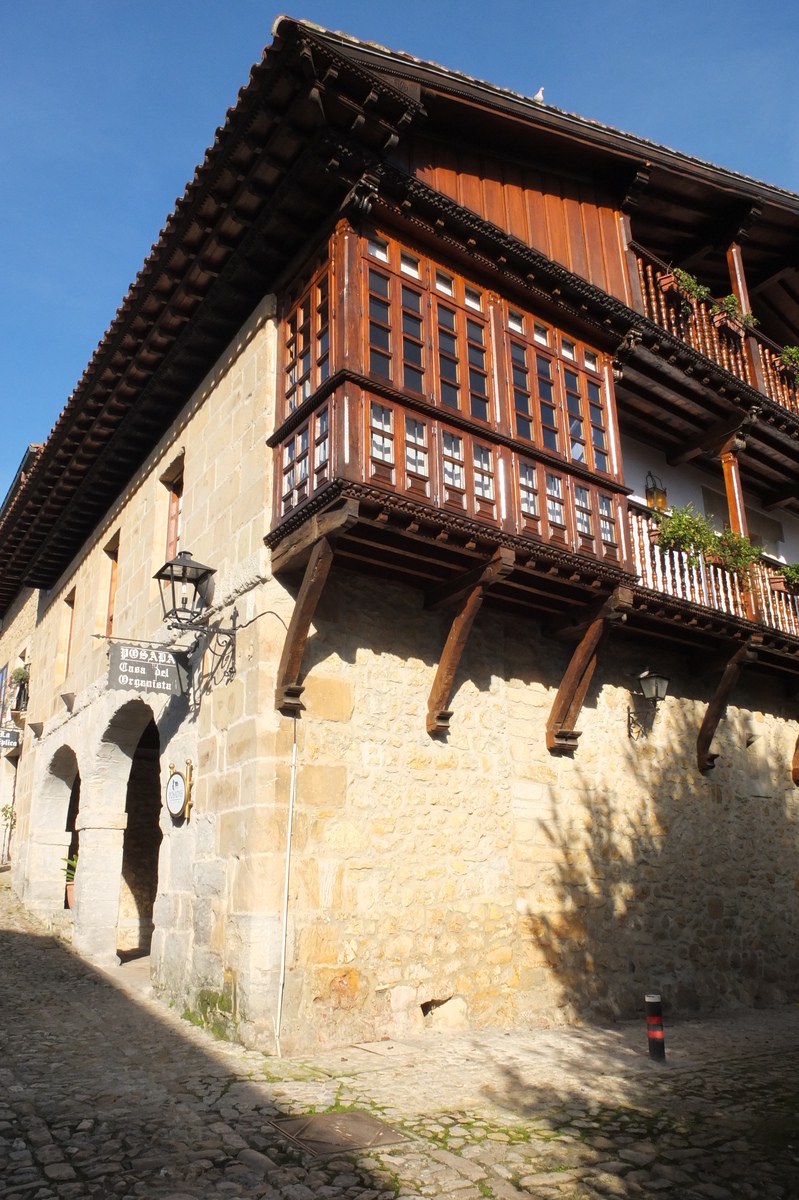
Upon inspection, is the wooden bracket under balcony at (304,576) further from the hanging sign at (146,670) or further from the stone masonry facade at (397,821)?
the hanging sign at (146,670)

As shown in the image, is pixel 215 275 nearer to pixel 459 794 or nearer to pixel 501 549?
pixel 501 549

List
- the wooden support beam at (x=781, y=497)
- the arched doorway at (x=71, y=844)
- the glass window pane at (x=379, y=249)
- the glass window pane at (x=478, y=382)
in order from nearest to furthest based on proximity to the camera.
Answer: the glass window pane at (x=379, y=249), the glass window pane at (x=478, y=382), the arched doorway at (x=71, y=844), the wooden support beam at (x=781, y=497)

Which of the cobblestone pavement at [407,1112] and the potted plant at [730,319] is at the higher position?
the potted plant at [730,319]

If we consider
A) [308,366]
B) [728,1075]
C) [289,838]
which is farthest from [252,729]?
[728,1075]

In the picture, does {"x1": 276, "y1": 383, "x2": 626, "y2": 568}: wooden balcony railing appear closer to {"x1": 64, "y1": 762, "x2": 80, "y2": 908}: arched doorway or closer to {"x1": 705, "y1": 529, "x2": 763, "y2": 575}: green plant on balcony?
{"x1": 705, "y1": 529, "x2": 763, "y2": 575}: green plant on balcony

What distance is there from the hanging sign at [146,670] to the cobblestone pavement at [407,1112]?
2.76m

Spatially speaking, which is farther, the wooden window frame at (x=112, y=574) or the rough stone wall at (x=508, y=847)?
the wooden window frame at (x=112, y=574)

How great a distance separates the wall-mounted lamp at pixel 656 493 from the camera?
11.1 metres

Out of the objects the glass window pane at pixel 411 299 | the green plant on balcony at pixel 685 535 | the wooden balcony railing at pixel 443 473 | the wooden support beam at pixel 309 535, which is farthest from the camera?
the green plant on balcony at pixel 685 535

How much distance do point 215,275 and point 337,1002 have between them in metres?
6.33

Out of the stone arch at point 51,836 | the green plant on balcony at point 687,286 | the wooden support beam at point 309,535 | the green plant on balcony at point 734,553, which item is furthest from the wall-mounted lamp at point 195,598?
the green plant on balcony at point 687,286

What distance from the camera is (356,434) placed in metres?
6.61

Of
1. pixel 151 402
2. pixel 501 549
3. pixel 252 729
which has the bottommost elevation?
pixel 252 729

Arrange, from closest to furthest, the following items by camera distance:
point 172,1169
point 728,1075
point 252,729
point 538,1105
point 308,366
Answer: point 172,1169 < point 538,1105 < point 728,1075 < point 252,729 < point 308,366
